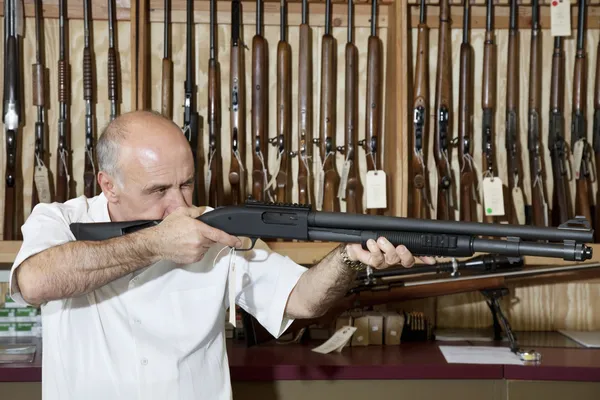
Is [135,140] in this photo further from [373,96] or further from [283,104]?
[373,96]

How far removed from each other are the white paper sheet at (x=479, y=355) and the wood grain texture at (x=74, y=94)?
186 centimetres

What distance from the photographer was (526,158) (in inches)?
147

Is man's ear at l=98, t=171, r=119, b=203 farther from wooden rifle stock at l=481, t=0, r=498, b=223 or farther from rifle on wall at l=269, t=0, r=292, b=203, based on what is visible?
wooden rifle stock at l=481, t=0, r=498, b=223

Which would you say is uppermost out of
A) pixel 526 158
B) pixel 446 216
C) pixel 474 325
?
pixel 526 158

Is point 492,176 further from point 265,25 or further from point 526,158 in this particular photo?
point 265,25

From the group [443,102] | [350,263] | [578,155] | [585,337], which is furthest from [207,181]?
[585,337]

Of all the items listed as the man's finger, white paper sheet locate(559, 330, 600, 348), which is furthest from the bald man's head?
white paper sheet locate(559, 330, 600, 348)

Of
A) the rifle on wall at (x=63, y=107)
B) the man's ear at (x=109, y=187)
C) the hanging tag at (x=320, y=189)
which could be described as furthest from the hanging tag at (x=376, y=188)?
the man's ear at (x=109, y=187)

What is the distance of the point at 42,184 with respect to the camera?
344cm

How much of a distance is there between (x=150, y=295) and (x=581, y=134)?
2.30 metres

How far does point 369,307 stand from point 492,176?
2.74ft

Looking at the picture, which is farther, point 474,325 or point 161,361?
point 474,325

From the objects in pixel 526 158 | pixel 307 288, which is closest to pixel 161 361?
pixel 307 288

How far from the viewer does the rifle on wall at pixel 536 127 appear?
11.6 ft
